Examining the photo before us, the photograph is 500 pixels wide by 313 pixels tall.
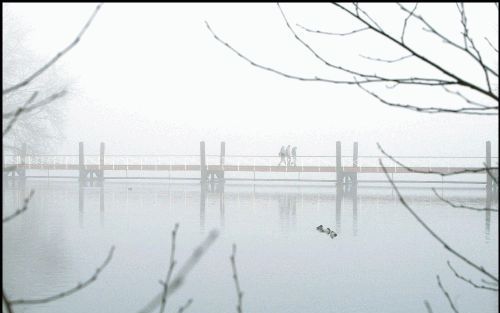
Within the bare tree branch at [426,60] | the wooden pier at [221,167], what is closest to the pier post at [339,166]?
the wooden pier at [221,167]

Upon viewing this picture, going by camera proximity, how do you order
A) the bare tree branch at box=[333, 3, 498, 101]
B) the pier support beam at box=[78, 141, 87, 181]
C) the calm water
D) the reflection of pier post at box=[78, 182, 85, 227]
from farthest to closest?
the pier support beam at box=[78, 141, 87, 181] → the reflection of pier post at box=[78, 182, 85, 227] → the calm water → the bare tree branch at box=[333, 3, 498, 101]

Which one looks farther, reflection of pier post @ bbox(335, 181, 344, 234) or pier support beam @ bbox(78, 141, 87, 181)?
pier support beam @ bbox(78, 141, 87, 181)

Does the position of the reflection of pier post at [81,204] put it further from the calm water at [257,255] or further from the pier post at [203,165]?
the pier post at [203,165]

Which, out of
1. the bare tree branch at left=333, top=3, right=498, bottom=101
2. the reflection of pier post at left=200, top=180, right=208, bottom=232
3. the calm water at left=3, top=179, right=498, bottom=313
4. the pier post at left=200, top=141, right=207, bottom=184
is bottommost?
the calm water at left=3, top=179, right=498, bottom=313

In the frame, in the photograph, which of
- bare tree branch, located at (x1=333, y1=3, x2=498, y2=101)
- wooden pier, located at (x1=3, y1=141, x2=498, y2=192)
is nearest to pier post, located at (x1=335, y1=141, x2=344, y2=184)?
wooden pier, located at (x1=3, y1=141, x2=498, y2=192)

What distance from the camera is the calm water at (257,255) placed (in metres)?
6.76

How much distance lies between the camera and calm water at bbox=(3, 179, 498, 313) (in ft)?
22.2

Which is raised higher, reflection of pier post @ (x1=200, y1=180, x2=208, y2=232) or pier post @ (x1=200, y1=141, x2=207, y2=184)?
pier post @ (x1=200, y1=141, x2=207, y2=184)

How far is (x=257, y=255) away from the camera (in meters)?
9.29

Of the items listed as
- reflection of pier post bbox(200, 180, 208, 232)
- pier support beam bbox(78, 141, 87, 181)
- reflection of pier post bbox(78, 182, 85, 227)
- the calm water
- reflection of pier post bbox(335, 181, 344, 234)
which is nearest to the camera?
the calm water

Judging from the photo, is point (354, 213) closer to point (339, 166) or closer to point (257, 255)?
point (257, 255)

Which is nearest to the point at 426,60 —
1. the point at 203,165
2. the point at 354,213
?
the point at 354,213

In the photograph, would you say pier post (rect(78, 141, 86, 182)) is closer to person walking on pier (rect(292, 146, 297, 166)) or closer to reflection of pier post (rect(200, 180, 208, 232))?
reflection of pier post (rect(200, 180, 208, 232))

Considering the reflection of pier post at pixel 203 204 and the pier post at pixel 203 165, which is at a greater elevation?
the pier post at pixel 203 165
